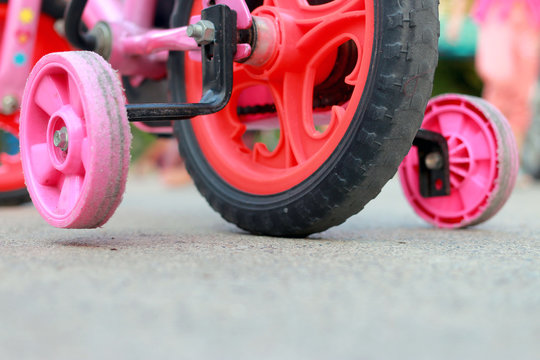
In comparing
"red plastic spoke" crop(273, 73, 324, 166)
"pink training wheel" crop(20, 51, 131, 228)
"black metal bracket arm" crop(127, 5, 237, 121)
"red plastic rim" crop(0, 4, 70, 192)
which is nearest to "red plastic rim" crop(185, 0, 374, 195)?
"red plastic spoke" crop(273, 73, 324, 166)

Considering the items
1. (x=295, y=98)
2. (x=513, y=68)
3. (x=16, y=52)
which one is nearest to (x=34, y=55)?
(x=16, y=52)

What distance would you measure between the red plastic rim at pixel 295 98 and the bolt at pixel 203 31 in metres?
0.16

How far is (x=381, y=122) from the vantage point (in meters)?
1.11

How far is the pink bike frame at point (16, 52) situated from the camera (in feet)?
6.01

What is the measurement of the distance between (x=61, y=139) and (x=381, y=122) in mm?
616

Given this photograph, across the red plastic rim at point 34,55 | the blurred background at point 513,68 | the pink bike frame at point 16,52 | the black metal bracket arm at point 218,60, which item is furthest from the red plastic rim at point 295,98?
the blurred background at point 513,68

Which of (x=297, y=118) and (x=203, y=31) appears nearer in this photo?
(x=203, y=31)

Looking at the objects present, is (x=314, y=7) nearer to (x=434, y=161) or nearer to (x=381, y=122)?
(x=381, y=122)

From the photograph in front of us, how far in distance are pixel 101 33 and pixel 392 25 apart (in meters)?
0.93

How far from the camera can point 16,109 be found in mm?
1879

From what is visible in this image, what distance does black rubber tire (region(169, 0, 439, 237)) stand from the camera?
110 centimetres

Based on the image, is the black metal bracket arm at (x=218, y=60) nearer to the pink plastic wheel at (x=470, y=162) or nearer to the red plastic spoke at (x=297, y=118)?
the red plastic spoke at (x=297, y=118)

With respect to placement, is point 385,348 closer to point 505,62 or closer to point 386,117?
point 386,117

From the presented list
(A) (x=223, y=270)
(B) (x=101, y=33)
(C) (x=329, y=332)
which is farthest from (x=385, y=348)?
(B) (x=101, y=33)
